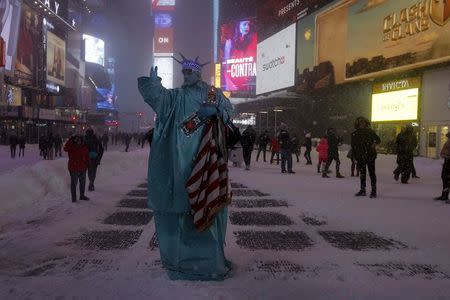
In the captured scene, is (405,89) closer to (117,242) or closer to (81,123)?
(117,242)

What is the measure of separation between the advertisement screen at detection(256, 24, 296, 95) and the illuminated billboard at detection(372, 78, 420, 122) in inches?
694

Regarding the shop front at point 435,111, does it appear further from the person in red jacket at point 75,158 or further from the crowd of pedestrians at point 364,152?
the person in red jacket at point 75,158

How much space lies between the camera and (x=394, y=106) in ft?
91.8

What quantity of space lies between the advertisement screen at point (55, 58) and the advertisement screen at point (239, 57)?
26.8 metres

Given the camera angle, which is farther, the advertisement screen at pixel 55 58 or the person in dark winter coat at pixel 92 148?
the advertisement screen at pixel 55 58

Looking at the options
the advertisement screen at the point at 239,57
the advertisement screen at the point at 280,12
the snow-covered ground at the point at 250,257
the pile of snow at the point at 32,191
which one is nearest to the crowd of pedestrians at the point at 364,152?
the snow-covered ground at the point at 250,257

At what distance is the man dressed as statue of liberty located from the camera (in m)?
3.60

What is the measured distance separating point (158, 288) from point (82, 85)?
10589 centimetres

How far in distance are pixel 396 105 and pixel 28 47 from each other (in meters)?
51.6

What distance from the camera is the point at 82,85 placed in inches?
4065

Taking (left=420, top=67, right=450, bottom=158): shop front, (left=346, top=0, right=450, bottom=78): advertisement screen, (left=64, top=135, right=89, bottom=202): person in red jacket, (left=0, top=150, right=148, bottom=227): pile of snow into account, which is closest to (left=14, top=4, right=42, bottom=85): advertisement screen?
(left=346, top=0, right=450, bottom=78): advertisement screen

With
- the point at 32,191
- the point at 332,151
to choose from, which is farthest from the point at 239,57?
the point at 32,191

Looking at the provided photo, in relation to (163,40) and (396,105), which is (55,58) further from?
(163,40)

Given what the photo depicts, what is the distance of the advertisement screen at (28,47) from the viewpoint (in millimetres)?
58844
